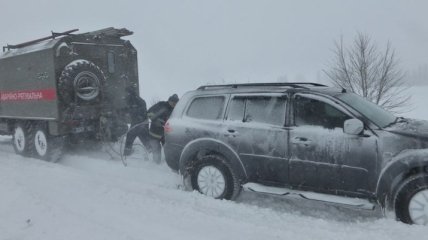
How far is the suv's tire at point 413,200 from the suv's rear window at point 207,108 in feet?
9.23

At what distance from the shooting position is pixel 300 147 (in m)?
5.64

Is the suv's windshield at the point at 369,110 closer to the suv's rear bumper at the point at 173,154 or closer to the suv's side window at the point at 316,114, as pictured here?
the suv's side window at the point at 316,114

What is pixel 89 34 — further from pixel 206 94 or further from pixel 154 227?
pixel 154 227

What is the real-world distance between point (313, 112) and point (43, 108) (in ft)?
23.6

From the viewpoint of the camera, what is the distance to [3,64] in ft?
37.7

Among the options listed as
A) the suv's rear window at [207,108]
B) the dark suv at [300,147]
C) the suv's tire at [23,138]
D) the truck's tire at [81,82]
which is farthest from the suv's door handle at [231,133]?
the suv's tire at [23,138]

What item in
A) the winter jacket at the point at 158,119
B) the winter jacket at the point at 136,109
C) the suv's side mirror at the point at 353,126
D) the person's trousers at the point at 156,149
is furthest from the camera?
the winter jacket at the point at 136,109

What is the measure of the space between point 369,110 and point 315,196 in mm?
1387

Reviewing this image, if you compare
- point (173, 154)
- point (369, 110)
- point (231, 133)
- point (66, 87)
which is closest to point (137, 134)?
point (66, 87)

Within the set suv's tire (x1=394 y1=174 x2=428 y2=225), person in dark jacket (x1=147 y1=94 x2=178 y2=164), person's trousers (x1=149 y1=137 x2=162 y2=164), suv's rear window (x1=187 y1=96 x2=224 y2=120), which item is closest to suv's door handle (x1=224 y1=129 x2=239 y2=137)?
suv's rear window (x1=187 y1=96 x2=224 y2=120)

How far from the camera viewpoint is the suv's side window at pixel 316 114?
547 centimetres

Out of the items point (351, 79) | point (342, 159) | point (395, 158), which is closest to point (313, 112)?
point (342, 159)

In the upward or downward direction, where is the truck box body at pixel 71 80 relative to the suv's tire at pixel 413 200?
upward

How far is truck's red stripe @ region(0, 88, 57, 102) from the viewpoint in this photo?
994 centimetres
